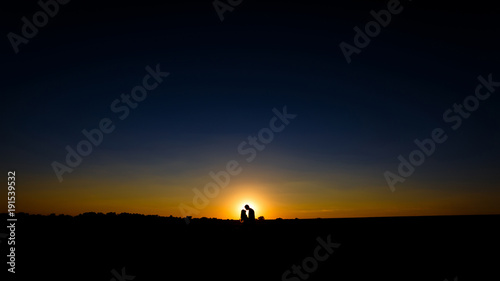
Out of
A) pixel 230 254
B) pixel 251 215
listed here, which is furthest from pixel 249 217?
pixel 230 254

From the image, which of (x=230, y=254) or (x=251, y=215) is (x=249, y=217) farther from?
(x=230, y=254)

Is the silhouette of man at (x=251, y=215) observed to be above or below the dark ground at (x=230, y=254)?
above

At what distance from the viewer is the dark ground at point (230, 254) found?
1109 centimetres

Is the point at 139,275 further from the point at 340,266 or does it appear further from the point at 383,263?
the point at 383,263

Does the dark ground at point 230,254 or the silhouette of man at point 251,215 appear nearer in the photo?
the dark ground at point 230,254

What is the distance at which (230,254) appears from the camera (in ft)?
44.5

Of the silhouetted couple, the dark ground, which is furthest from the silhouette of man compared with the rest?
the dark ground

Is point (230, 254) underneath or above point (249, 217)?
underneath

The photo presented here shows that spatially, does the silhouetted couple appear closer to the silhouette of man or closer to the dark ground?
the silhouette of man

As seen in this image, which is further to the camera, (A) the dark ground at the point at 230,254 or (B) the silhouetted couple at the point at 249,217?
(B) the silhouetted couple at the point at 249,217

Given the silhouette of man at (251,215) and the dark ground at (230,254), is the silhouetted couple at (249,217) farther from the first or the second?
the dark ground at (230,254)

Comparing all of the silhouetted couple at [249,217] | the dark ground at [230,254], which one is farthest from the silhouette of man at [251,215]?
the dark ground at [230,254]

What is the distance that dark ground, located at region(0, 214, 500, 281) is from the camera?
11.1 m

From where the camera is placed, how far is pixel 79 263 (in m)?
11.9
